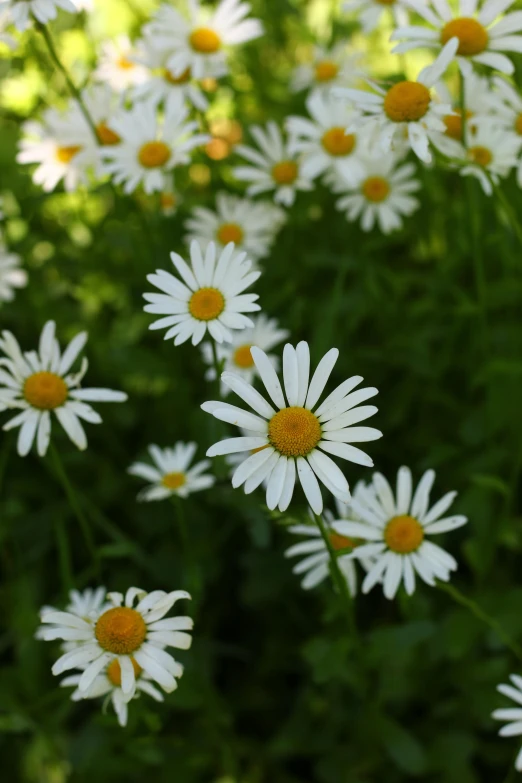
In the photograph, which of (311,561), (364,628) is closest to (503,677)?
(364,628)

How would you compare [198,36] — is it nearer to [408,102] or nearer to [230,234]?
[230,234]

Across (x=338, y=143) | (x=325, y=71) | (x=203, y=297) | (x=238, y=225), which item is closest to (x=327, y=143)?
(x=338, y=143)

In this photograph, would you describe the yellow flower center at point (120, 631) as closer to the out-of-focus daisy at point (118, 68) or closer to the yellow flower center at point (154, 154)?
the yellow flower center at point (154, 154)

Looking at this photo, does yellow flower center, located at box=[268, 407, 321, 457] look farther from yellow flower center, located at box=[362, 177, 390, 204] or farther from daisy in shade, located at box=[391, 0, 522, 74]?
yellow flower center, located at box=[362, 177, 390, 204]

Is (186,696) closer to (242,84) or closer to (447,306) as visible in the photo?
(447,306)

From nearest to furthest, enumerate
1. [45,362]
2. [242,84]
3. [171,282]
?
1. [171,282]
2. [45,362]
3. [242,84]

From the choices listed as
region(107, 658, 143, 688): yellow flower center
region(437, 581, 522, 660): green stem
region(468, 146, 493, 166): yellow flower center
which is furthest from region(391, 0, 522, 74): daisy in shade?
region(107, 658, 143, 688): yellow flower center
